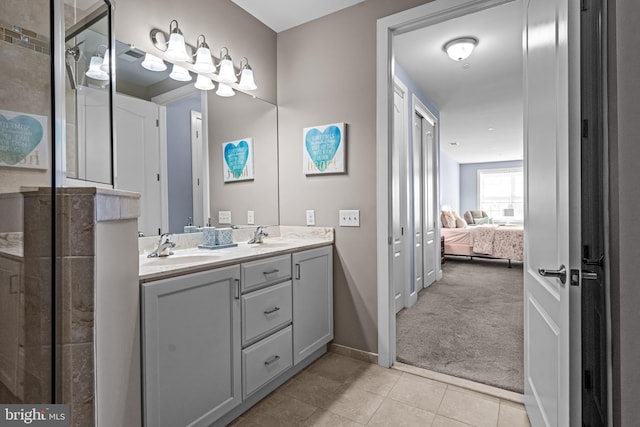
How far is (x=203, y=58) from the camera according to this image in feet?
6.47

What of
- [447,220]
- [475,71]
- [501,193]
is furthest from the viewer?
[501,193]

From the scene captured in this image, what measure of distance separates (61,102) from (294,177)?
1.74 meters

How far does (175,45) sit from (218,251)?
1224 mm

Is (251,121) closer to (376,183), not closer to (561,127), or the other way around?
(376,183)

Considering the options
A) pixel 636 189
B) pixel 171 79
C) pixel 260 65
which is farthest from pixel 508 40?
pixel 636 189

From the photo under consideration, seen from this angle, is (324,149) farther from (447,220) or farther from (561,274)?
(447,220)

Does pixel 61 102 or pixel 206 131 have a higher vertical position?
pixel 206 131

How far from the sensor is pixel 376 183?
2172 mm

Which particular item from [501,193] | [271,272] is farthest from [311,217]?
[501,193]

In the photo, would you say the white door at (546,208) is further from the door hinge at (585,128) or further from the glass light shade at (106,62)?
the glass light shade at (106,62)

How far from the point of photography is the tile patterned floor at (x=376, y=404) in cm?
158

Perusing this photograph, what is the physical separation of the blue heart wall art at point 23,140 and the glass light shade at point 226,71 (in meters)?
1.51

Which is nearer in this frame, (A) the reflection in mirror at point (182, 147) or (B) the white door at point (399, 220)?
(A) the reflection in mirror at point (182, 147)

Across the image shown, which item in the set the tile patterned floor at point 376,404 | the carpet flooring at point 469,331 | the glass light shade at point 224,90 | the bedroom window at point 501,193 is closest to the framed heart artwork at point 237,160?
the glass light shade at point 224,90
